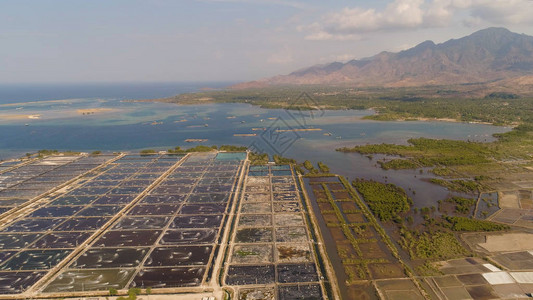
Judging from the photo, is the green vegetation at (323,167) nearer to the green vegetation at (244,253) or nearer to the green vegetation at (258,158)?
the green vegetation at (258,158)

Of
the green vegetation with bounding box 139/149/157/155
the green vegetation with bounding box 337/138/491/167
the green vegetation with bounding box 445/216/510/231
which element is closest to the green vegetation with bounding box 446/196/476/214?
the green vegetation with bounding box 445/216/510/231

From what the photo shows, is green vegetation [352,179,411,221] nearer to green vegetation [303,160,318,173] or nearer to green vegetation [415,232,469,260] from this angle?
green vegetation [415,232,469,260]

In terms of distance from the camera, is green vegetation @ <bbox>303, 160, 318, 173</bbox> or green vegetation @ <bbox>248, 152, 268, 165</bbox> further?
green vegetation @ <bbox>248, 152, 268, 165</bbox>

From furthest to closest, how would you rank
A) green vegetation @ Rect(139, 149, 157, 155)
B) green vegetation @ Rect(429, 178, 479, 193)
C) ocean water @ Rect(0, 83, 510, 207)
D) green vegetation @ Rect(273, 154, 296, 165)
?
green vegetation @ Rect(139, 149, 157, 155) < ocean water @ Rect(0, 83, 510, 207) < green vegetation @ Rect(273, 154, 296, 165) < green vegetation @ Rect(429, 178, 479, 193)

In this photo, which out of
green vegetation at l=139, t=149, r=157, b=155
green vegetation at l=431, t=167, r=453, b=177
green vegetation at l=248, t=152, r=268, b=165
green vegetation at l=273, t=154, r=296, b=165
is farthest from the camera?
green vegetation at l=139, t=149, r=157, b=155

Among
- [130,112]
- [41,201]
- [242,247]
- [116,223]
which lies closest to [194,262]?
[242,247]

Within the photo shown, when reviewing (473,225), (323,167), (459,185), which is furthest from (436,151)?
(473,225)

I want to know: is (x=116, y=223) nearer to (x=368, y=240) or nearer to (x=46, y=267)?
(x=46, y=267)
